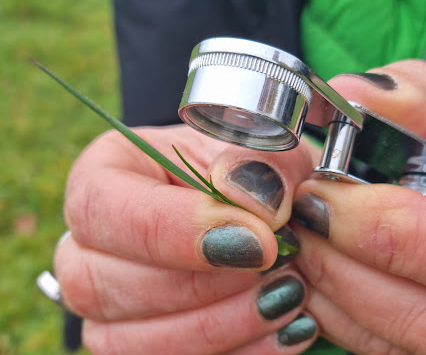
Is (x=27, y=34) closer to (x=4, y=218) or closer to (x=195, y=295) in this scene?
(x=4, y=218)

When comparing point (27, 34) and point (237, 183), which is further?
point (27, 34)

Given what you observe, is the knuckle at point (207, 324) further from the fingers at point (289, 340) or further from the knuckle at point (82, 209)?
the knuckle at point (82, 209)

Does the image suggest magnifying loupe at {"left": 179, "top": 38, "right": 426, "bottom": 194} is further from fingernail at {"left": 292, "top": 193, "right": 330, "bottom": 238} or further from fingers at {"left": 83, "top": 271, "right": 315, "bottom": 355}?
fingers at {"left": 83, "top": 271, "right": 315, "bottom": 355}

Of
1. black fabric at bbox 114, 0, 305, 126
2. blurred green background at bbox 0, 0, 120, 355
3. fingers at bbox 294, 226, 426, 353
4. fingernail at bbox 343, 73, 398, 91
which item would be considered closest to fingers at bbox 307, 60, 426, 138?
fingernail at bbox 343, 73, 398, 91

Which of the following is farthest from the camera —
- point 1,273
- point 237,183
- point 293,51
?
point 1,273

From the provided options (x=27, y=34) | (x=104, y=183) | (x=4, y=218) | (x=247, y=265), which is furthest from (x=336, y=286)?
(x=27, y=34)
